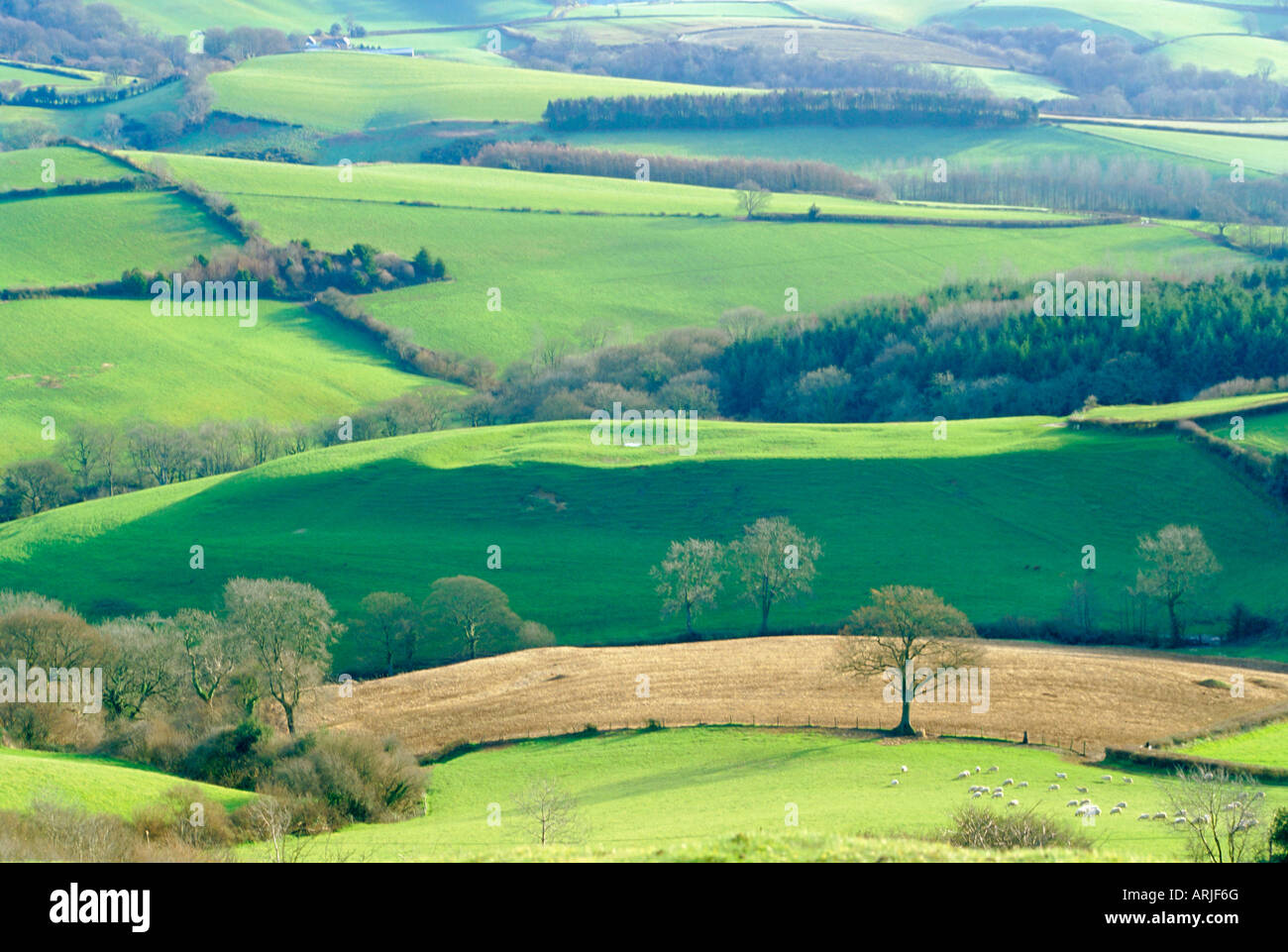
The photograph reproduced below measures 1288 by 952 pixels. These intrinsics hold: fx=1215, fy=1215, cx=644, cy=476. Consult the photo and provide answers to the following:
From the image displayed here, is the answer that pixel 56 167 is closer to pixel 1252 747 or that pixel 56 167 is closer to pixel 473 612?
pixel 473 612

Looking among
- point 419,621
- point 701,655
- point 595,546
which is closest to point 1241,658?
point 701,655
